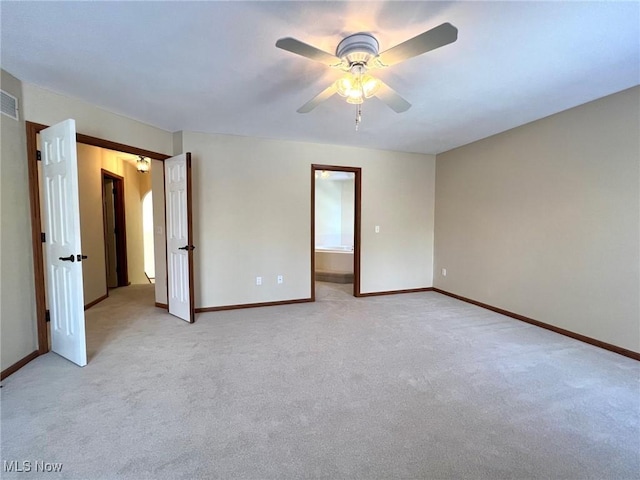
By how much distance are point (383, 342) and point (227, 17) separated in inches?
115

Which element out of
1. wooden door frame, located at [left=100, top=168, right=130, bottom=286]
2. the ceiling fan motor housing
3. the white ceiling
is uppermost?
the white ceiling

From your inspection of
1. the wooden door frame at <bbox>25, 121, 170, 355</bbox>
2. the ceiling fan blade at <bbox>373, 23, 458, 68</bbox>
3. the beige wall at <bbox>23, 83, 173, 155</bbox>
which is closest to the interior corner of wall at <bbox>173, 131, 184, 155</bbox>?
the beige wall at <bbox>23, 83, 173, 155</bbox>

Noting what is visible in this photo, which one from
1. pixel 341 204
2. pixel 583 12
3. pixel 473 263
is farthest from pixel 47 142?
pixel 341 204

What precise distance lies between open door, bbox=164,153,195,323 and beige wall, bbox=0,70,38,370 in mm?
1296

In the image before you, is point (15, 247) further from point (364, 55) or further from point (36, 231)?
point (364, 55)

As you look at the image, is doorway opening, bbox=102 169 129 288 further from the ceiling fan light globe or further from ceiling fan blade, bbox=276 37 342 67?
ceiling fan blade, bbox=276 37 342 67

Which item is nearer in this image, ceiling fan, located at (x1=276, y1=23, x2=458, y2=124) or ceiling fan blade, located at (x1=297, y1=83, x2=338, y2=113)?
ceiling fan, located at (x1=276, y1=23, x2=458, y2=124)

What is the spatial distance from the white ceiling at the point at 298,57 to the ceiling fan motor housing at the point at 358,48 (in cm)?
5

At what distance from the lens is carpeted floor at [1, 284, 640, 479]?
1475 mm

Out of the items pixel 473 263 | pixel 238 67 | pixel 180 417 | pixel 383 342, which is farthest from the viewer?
pixel 473 263

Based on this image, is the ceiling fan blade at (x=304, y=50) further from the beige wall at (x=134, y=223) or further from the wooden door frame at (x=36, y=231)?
the beige wall at (x=134, y=223)

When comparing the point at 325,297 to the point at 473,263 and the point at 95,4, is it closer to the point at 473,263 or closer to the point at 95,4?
the point at 473,263

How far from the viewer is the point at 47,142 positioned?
8.12 ft

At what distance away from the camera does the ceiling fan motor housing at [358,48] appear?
173 centimetres
